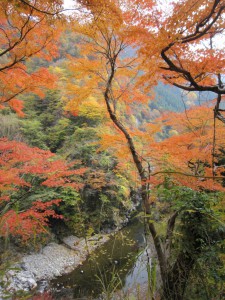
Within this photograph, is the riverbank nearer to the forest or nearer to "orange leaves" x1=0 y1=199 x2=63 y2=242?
the forest

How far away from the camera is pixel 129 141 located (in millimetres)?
5391

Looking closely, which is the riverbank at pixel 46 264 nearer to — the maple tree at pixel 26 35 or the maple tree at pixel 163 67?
the maple tree at pixel 163 67

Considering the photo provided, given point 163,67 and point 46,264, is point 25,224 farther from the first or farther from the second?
point 163,67

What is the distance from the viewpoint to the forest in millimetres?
2609

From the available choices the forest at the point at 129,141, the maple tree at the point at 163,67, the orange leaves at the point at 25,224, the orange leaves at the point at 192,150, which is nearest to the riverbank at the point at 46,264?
the forest at the point at 129,141

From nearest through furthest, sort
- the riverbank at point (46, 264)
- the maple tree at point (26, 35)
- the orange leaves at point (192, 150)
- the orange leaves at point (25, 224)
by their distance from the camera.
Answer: the orange leaves at point (25, 224), the maple tree at point (26, 35), the orange leaves at point (192, 150), the riverbank at point (46, 264)

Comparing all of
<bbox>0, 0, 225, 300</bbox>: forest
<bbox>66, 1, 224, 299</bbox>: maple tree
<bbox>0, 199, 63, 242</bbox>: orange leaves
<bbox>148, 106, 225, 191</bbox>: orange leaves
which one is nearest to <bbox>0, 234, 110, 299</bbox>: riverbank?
<bbox>0, 0, 225, 300</bbox>: forest

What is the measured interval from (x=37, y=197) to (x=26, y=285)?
357 cm

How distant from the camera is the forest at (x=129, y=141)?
261cm

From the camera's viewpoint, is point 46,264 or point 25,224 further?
point 46,264

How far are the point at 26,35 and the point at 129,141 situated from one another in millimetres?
3458

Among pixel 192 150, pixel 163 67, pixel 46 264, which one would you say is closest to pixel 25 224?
pixel 46 264

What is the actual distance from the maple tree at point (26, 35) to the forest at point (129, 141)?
26mm

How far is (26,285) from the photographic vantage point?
7512 millimetres
